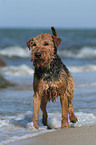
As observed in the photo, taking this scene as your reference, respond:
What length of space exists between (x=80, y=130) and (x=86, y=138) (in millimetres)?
499

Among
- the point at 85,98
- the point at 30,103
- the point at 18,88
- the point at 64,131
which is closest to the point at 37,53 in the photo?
the point at 64,131

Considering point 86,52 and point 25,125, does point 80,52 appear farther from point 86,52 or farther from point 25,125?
point 25,125

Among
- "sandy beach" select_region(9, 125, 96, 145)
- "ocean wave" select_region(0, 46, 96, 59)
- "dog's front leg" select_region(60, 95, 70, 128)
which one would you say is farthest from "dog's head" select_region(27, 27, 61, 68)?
"ocean wave" select_region(0, 46, 96, 59)

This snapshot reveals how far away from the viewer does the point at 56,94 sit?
448 cm

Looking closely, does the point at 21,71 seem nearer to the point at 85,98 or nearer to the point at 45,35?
the point at 85,98

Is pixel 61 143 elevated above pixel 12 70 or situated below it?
below

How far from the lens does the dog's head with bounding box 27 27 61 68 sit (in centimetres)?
406

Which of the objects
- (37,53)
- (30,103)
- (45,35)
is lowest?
(30,103)

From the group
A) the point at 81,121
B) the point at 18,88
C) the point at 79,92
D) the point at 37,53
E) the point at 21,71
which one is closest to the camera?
the point at 37,53

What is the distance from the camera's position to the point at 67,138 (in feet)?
12.6

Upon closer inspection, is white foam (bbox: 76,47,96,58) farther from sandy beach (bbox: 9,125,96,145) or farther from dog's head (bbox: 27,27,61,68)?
sandy beach (bbox: 9,125,96,145)

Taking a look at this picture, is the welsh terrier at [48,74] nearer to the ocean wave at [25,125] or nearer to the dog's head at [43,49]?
the dog's head at [43,49]

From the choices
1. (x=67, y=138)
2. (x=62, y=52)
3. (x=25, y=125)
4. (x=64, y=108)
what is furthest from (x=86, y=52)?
(x=67, y=138)

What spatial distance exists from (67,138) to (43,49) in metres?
1.23
